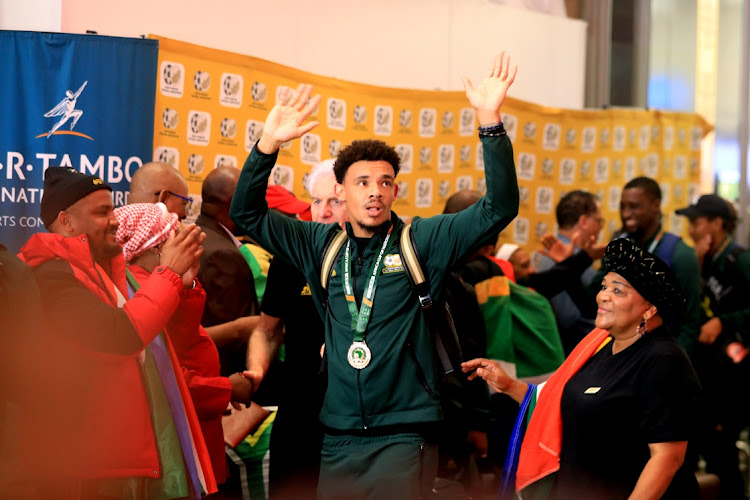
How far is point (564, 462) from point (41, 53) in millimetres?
3605

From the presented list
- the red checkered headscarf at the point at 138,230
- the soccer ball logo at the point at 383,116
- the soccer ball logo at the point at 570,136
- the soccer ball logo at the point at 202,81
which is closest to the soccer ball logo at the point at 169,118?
the soccer ball logo at the point at 202,81

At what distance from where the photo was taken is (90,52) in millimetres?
5434

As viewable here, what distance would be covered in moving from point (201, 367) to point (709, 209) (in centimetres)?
457

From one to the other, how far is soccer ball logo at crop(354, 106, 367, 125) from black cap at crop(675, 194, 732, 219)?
7.95 feet

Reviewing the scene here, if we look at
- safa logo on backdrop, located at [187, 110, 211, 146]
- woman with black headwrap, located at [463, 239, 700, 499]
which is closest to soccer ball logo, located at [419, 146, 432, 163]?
safa logo on backdrop, located at [187, 110, 211, 146]

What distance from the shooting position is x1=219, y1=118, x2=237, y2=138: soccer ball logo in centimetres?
618

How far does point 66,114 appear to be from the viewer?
537 centimetres

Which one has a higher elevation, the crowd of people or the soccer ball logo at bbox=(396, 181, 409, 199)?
the soccer ball logo at bbox=(396, 181, 409, 199)

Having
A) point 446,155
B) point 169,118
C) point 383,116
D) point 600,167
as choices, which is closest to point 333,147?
point 383,116

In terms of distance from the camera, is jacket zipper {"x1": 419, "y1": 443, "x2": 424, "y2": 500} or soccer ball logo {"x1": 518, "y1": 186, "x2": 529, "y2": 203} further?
soccer ball logo {"x1": 518, "y1": 186, "x2": 529, "y2": 203}

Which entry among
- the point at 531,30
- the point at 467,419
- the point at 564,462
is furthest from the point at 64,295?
the point at 531,30

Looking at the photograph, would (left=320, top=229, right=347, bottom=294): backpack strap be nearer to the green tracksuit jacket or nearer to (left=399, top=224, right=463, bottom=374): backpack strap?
the green tracksuit jacket

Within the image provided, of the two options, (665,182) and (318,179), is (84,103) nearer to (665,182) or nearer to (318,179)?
(318,179)

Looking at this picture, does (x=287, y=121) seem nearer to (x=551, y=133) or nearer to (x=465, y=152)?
(x=465, y=152)
